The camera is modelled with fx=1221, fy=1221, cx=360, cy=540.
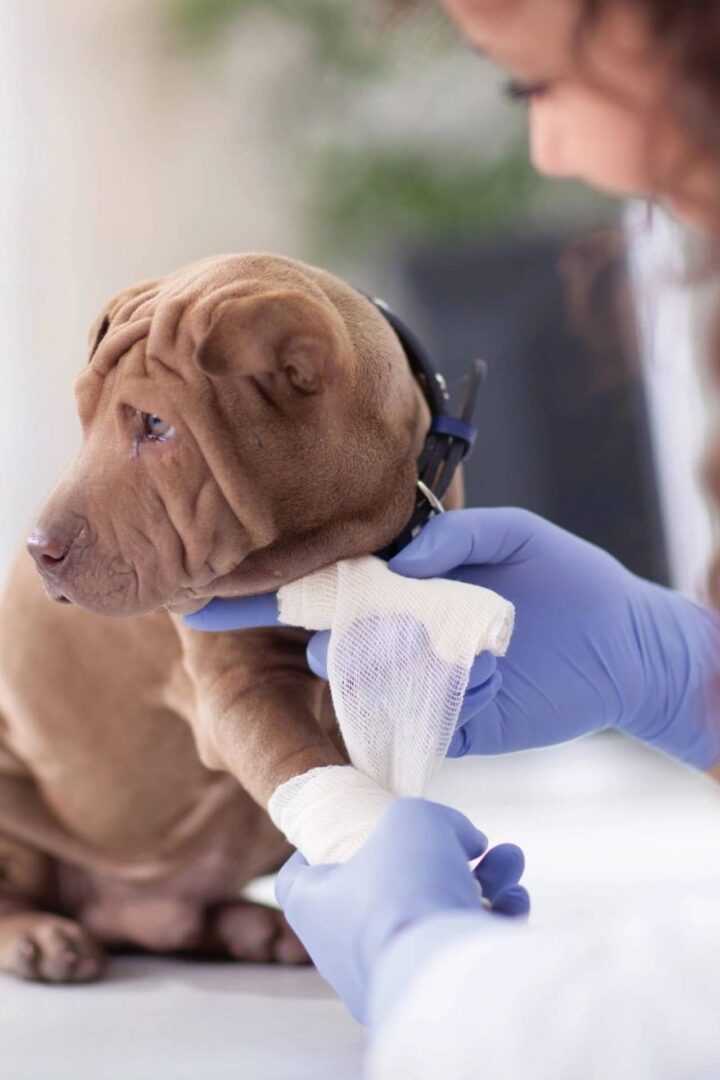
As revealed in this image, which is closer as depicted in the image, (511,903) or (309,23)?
(511,903)

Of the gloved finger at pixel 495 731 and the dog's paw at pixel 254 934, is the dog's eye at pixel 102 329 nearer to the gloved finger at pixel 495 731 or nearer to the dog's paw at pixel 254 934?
the gloved finger at pixel 495 731

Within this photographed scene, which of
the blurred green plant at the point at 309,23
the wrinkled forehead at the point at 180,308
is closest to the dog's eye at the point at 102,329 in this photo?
the wrinkled forehead at the point at 180,308

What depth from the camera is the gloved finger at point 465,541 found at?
1.04 metres

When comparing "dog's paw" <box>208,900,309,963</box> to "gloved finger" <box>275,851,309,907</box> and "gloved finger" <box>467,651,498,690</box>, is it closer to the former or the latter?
"gloved finger" <box>275,851,309,907</box>

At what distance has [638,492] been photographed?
290cm

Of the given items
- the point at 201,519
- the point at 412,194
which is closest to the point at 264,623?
the point at 201,519

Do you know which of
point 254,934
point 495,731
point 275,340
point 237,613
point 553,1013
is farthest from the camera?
point 254,934

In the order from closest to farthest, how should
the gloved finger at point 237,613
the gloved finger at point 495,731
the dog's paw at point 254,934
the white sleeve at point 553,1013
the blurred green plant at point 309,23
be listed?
the white sleeve at point 553,1013 < the gloved finger at point 237,613 < the gloved finger at point 495,731 < the dog's paw at point 254,934 < the blurred green plant at point 309,23

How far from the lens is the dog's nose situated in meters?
0.93

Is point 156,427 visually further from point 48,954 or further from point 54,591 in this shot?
point 48,954

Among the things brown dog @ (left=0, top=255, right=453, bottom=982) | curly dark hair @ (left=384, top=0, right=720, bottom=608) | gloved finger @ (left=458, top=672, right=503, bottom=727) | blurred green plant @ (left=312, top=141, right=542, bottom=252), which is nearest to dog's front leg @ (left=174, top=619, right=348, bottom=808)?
brown dog @ (left=0, top=255, right=453, bottom=982)

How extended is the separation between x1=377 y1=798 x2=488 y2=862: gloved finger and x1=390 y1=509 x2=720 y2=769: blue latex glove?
0.25m

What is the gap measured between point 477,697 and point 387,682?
10 cm

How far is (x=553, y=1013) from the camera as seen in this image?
0.66 metres
